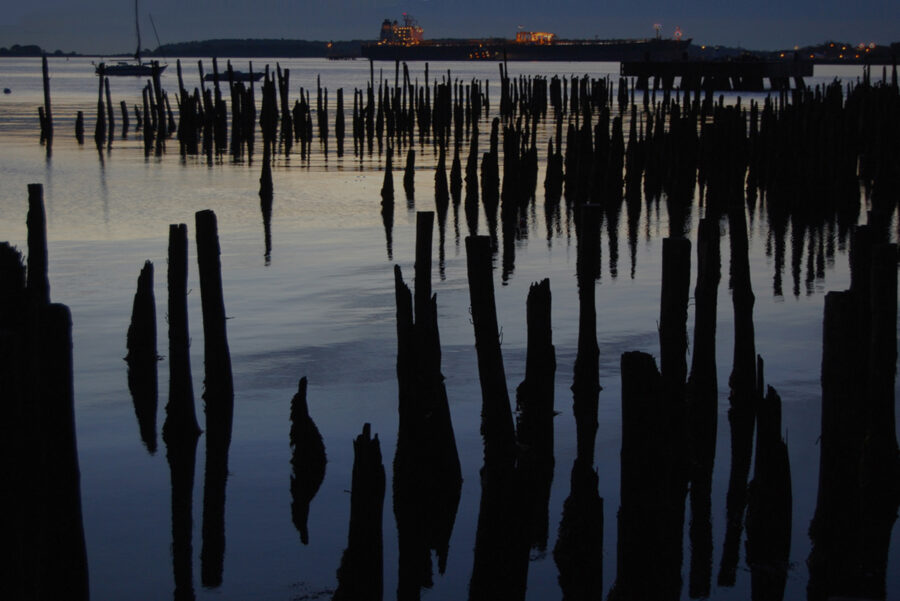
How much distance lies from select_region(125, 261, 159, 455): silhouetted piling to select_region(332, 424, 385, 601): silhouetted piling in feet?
8.58

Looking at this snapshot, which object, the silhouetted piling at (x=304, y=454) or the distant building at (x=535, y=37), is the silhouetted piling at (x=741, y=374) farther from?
the distant building at (x=535, y=37)

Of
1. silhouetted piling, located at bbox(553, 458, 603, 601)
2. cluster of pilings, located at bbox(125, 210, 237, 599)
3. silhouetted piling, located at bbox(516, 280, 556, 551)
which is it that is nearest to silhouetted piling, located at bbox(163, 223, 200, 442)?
cluster of pilings, located at bbox(125, 210, 237, 599)

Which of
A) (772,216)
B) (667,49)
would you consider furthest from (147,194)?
(667,49)

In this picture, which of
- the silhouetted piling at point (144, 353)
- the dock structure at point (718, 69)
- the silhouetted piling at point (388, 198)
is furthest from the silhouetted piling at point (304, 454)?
the dock structure at point (718, 69)

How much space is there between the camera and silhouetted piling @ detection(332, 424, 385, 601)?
4.21m

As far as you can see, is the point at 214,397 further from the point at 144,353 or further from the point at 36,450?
the point at 36,450

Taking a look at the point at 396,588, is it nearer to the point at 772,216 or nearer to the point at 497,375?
the point at 497,375

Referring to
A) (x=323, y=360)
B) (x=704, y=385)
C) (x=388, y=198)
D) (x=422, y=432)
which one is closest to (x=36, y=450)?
(x=422, y=432)

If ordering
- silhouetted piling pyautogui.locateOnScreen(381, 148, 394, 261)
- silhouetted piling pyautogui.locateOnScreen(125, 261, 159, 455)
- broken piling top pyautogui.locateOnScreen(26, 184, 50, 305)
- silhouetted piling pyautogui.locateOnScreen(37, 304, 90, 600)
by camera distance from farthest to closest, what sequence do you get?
1. silhouetted piling pyautogui.locateOnScreen(381, 148, 394, 261)
2. silhouetted piling pyautogui.locateOnScreen(125, 261, 159, 455)
3. broken piling top pyautogui.locateOnScreen(26, 184, 50, 305)
4. silhouetted piling pyautogui.locateOnScreen(37, 304, 90, 600)

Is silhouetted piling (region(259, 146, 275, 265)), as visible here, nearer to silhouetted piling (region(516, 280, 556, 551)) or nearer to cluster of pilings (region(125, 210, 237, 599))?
cluster of pilings (region(125, 210, 237, 599))

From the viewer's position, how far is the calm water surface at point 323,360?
508 centimetres

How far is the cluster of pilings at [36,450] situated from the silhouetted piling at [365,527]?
89 centimetres

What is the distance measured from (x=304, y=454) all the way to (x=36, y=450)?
2386 millimetres

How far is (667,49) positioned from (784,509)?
122 m
